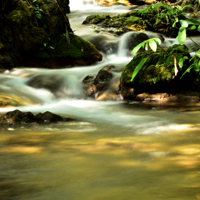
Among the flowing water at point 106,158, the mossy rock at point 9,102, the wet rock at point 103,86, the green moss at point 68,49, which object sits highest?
the flowing water at point 106,158

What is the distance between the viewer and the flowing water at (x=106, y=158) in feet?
4.94

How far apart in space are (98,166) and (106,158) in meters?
0.19

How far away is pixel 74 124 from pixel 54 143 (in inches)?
42.1

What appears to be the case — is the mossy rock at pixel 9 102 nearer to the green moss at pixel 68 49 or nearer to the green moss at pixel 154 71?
the green moss at pixel 154 71

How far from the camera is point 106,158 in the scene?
2164 mm

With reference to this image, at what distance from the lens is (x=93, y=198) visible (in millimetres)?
1425

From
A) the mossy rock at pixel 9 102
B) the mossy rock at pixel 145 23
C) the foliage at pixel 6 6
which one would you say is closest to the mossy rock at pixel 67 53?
the foliage at pixel 6 6

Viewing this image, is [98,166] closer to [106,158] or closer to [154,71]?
[106,158]

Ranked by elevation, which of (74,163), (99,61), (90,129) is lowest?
(99,61)

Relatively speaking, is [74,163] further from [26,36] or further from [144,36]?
[144,36]

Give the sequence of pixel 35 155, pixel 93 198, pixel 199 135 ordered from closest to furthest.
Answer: pixel 93 198 → pixel 35 155 → pixel 199 135

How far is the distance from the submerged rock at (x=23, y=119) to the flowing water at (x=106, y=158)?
183 mm

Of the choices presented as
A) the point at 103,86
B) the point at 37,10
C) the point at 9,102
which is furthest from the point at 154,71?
the point at 37,10

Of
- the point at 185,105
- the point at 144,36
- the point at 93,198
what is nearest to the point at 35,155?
the point at 93,198
